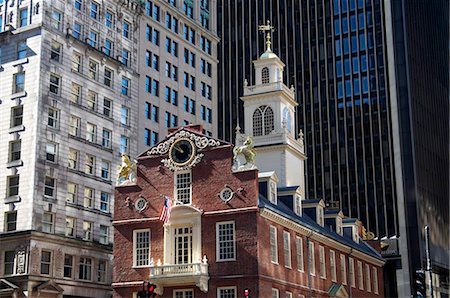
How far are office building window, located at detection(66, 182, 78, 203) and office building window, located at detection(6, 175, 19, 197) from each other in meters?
4.72

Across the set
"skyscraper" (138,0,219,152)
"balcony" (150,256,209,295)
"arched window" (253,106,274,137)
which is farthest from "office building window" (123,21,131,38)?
"balcony" (150,256,209,295)

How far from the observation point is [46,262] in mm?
67125

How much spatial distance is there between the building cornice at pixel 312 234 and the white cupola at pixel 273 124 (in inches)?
298

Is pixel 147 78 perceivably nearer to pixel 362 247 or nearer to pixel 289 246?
pixel 362 247

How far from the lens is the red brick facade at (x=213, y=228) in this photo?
51.3 metres

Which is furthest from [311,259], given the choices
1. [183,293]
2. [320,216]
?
[183,293]

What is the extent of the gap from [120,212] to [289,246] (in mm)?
12462

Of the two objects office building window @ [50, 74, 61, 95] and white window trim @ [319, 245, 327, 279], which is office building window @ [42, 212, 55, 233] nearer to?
office building window @ [50, 74, 61, 95]

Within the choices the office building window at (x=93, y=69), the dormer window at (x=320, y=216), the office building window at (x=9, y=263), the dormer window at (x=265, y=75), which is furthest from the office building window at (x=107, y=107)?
the dormer window at (x=320, y=216)

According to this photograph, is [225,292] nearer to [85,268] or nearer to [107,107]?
[85,268]

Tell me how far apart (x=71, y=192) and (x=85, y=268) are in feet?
23.4

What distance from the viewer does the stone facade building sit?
67.1m

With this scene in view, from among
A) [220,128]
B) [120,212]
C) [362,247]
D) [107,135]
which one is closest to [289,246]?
[120,212]

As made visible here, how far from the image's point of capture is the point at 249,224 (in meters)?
51.6
